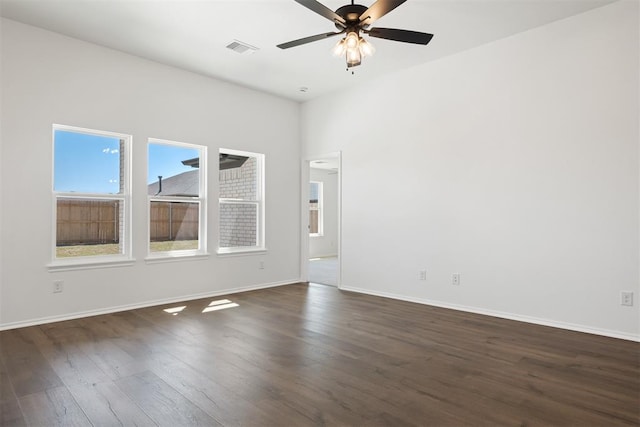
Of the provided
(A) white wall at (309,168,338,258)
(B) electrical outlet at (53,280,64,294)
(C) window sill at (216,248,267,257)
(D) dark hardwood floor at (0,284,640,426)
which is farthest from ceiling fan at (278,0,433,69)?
(A) white wall at (309,168,338,258)

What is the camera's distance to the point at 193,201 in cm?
542

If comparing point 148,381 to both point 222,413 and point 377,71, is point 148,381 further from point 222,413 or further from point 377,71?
point 377,71

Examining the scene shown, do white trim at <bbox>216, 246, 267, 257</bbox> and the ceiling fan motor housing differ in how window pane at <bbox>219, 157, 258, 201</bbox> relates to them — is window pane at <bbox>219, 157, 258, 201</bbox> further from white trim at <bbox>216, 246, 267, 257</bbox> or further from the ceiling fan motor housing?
the ceiling fan motor housing

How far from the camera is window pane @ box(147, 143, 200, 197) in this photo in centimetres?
507

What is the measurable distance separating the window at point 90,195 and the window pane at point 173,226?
1.19 ft

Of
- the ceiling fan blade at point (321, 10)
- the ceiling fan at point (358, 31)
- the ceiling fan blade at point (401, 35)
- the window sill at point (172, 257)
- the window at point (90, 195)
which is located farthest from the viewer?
the window sill at point (172, 257)

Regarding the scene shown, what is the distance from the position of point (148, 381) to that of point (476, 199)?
12.5ft

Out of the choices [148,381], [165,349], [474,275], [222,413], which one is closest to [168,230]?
[165,349]

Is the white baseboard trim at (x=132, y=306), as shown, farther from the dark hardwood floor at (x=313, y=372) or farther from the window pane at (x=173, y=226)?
the window pane at (x=173, y=226)

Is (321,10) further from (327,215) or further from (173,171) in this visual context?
(327,215)

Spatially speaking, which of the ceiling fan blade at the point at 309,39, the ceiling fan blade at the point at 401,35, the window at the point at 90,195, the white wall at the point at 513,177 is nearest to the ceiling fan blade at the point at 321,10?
the ceiling fan blade at the point at 309,39

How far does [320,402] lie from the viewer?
231 centimetres

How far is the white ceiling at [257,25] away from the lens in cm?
360

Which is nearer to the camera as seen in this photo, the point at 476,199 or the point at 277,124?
the point at 476,199
